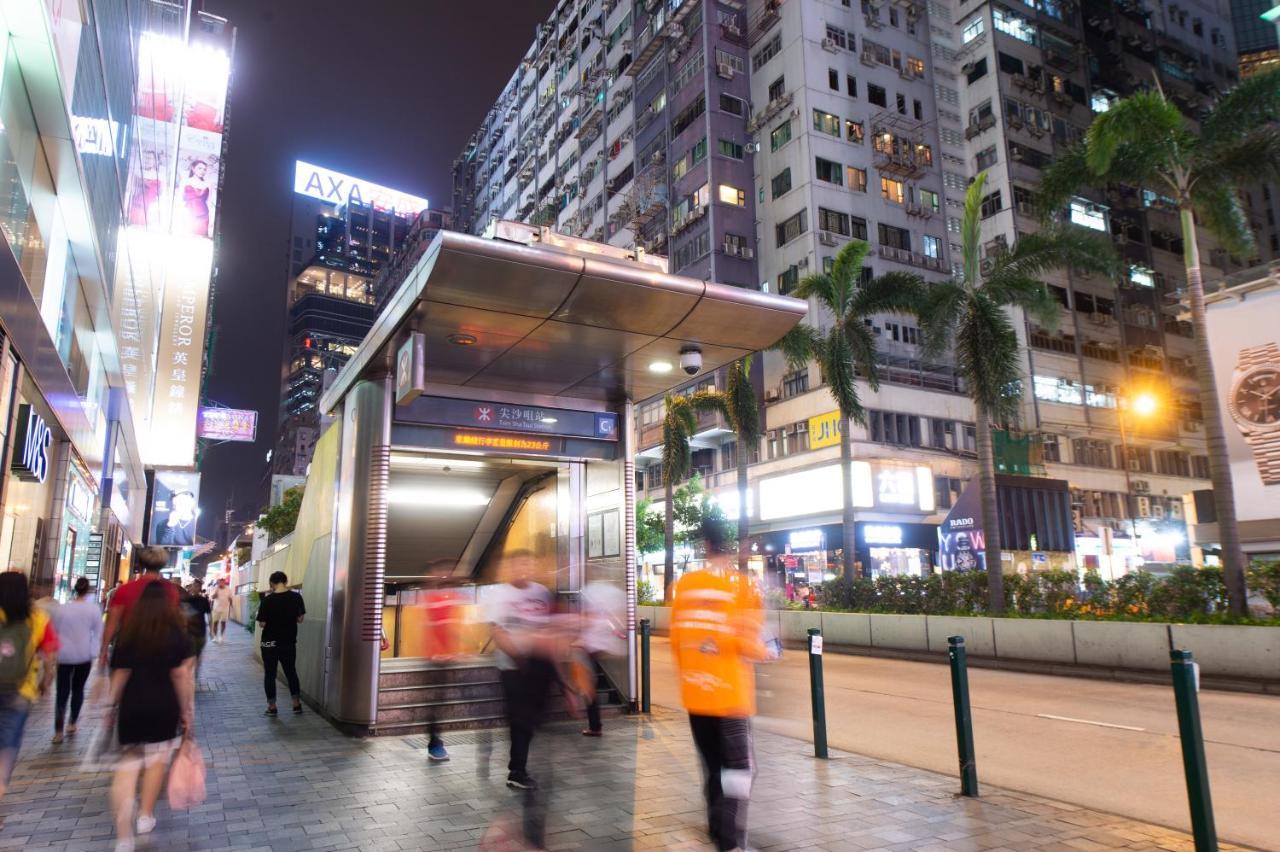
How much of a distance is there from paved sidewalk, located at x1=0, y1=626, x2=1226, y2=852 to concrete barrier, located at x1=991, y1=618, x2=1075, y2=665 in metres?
9.44

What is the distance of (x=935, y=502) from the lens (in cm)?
3994

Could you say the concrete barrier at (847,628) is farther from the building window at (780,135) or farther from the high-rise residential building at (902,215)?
the building window at (780,135)

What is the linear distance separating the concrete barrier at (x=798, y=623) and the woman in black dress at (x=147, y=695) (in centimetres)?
1894

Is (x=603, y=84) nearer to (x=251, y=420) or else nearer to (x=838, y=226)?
(x=838, y=226)

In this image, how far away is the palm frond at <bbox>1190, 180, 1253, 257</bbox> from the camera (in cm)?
1820

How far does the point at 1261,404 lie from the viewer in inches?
980

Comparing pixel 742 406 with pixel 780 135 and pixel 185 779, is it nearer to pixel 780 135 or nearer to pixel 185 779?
pixel 780 135

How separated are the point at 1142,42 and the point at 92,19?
70.3m

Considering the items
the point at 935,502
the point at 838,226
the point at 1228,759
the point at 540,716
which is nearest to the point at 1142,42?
the point at 838,226

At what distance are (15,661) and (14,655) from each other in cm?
4

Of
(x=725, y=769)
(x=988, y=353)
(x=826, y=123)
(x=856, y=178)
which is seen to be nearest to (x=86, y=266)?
(x=725, y=769)

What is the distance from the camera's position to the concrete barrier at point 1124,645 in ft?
45.7

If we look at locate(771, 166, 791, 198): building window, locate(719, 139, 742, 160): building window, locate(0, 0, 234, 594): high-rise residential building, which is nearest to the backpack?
locate(0, 0, 234, 594): high-rise residential building

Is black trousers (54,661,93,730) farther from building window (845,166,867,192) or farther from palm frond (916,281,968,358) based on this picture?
building window (845,166,867,192)
